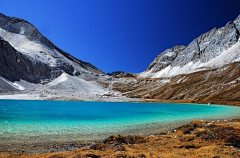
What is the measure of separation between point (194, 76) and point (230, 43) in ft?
197

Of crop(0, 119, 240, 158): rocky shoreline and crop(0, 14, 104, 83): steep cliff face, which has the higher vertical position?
crop(0, 14, 104, 83): steep cliff face

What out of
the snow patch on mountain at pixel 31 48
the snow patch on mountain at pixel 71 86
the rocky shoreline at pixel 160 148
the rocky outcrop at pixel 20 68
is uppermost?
the snow patch on mountain at pixel 31 48

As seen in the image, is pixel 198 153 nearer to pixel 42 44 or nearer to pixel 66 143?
pixel 66 143

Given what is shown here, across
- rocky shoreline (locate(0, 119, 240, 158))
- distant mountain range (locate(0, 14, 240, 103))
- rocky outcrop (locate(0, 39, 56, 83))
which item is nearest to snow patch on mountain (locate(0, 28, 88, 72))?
distant mountain range (locate(0, 14, 240, 103))

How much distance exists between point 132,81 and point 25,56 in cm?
10163

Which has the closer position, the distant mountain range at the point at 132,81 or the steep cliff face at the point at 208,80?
the steep cliff face at the point at 208,80

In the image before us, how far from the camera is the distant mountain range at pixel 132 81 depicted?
104 m

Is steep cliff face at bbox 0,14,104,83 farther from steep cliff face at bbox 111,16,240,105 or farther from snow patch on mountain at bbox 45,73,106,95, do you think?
steep cliff face at bbox 111,16,240,105

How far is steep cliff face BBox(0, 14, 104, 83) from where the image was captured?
4785 inches

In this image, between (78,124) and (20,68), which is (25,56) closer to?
(20,68)

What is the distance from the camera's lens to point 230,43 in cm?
15962

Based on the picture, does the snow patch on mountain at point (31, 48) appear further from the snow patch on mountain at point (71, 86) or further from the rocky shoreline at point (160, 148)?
the rocky shoreline at point (160, 148)

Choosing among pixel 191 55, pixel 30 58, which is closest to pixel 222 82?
pixel 191 55

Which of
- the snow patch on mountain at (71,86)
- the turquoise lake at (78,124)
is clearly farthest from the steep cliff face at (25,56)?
the turquoise lake at (78,124)
